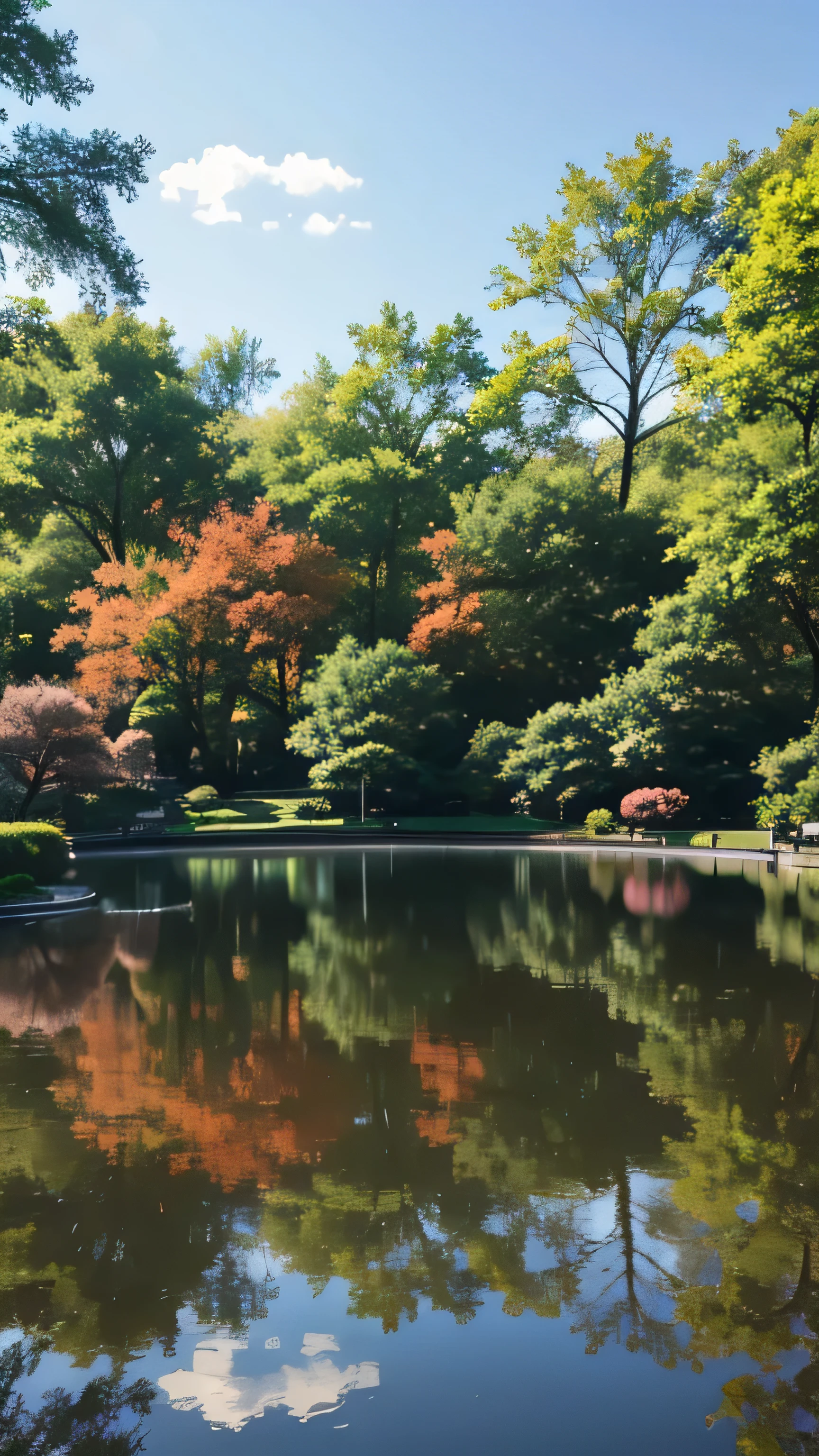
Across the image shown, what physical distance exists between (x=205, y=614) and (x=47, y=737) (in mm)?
14590

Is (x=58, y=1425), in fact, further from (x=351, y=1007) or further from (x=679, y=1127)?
(x=351, y=1007)

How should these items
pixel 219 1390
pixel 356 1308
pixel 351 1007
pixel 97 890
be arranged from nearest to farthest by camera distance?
1. pixel 219 1390
2. pixel 356 1308
3. pixel 351 1007
4. pixel 97 890

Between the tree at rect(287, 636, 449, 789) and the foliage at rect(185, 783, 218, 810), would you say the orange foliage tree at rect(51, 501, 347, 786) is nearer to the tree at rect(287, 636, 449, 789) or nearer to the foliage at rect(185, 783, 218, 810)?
the foliage at rect(185, 783, 218, 810)

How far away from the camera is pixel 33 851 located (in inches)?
754

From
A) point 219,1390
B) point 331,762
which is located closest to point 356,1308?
point 219,1390

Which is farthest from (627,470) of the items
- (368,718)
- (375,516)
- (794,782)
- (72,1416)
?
(72,1416)

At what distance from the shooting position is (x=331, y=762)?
126 ft

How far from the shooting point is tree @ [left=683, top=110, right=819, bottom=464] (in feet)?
87.7

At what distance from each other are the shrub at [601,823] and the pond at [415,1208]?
2329 cm

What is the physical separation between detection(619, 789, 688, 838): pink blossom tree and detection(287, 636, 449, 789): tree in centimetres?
898

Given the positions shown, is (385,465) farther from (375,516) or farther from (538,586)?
(538,586)

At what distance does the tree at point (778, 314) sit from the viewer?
26734 mm

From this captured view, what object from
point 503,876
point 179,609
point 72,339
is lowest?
point 503,876

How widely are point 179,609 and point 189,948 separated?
28652 mm
